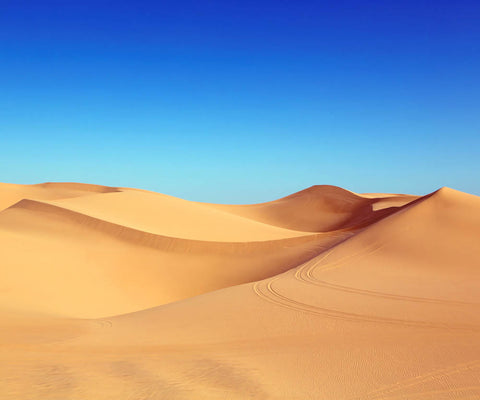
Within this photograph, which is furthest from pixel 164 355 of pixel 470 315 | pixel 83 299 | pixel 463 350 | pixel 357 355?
pixel 83 299

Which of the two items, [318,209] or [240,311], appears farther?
[318,209]

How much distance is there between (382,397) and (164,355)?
135 inches

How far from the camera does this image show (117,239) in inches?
794

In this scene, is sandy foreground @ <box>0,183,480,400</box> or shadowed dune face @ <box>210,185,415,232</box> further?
shadowed dune face @ <box>210,185,415,232</box>

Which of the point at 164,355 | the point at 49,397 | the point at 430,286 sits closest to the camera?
the point at 49,397

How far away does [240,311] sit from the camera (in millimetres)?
9133

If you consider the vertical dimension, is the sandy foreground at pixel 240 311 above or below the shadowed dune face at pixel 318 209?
below

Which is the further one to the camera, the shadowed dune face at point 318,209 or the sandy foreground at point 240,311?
the shadowed dune face at point 318,209

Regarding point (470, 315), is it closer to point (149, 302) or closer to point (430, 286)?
point (430, 286)

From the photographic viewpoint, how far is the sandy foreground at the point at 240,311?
17.3 ft

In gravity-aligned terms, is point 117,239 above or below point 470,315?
above

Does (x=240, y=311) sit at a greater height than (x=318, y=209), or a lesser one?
lesser

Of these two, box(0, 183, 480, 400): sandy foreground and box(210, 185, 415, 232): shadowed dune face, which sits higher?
box(210, 185, 415, 232): shadowed dune face

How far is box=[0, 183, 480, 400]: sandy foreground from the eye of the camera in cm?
Answer: 526
